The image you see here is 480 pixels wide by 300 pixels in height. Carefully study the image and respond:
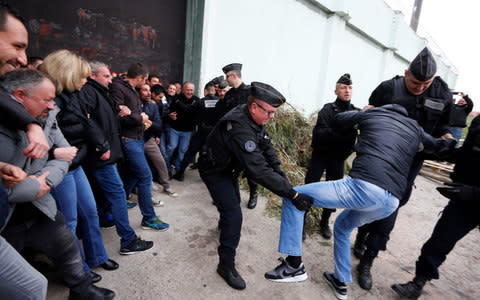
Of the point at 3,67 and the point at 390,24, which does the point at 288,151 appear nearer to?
the point at 3,67

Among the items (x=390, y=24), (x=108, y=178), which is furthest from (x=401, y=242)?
(x=390, y=24)

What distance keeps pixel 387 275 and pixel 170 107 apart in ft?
13.8

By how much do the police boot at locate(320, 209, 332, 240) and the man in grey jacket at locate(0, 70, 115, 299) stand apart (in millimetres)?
2732

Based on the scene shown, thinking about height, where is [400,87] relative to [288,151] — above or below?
above

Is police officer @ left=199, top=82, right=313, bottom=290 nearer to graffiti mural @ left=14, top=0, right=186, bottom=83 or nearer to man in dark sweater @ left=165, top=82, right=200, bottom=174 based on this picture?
man in dark sweater @ left=165, top=82, right=200, bottom=174

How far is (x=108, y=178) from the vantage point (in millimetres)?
2217

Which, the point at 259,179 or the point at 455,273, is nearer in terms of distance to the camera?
the point at 259,179

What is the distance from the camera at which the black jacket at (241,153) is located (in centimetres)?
195

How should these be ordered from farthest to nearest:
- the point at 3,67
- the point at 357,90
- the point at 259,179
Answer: the point at 357,90 < the point at 259,179 < the point at 3,67

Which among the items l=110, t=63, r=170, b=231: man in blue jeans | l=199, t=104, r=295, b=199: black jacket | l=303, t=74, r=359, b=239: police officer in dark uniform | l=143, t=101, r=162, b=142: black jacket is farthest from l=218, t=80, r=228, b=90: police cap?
l=199, t=104, r=295, b=199: black jacket

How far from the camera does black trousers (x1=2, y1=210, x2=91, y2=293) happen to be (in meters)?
1.39

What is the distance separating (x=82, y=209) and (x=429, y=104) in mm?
3489

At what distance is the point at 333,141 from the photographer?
2832mm

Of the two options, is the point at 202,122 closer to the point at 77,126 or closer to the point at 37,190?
the point at 77,126
